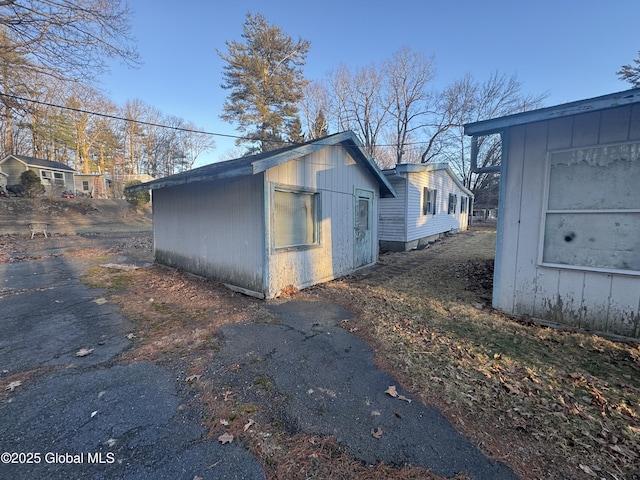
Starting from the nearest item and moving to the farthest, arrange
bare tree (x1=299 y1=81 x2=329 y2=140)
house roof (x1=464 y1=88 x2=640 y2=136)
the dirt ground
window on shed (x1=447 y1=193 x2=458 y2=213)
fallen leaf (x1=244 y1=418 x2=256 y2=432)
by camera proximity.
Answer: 1. the dirt ground
2. fallen leaf (x1=244 y1=418 x2=256 y2=432)
3. house roof (x1=464 y1=88 x2=640 y2=136)
4. window on shed (x1=447 y1=193 x2=458 y2=213)
5. bare tree (x1=299 y1=81 x2=329 y2=140)

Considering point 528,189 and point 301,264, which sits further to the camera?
Result: point 301,264

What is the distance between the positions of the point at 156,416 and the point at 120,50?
511 inches

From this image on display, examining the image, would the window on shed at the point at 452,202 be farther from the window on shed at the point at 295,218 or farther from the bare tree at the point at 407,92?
the window on shed at the point at 295,218

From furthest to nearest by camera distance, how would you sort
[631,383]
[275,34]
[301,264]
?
[275,34] < [301,264] < [631,383]

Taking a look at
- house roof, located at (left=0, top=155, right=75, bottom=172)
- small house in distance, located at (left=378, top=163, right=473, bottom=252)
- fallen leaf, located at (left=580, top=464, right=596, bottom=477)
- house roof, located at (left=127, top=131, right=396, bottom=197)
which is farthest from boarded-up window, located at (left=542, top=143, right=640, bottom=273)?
house roof, located at (left=0, top=155, right=75, bottom=172)

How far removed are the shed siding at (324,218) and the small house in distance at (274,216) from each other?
0.8 inches

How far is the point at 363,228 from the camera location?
27.6 feet

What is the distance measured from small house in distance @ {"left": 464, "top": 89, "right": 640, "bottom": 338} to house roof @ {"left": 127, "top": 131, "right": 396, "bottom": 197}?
295 centimetres

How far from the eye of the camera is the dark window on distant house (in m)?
13.3

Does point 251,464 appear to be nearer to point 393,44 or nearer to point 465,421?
point 465,421

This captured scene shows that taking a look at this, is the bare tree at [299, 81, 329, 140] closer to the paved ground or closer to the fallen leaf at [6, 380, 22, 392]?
the paved ground

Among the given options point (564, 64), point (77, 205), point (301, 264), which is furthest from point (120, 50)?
point (564, 64)

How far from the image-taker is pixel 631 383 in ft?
9.16

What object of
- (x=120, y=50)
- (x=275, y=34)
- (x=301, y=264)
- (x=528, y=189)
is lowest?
(x=301, y=264)
